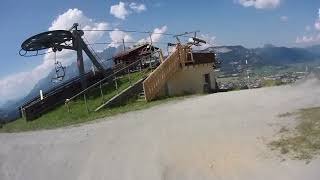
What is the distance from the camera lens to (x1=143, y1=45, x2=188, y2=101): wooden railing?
84.3ft

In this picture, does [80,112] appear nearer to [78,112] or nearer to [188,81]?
[78,112]

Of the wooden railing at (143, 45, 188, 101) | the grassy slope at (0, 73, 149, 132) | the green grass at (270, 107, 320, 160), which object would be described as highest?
the wooden railing at (143, 45, 188, 101)

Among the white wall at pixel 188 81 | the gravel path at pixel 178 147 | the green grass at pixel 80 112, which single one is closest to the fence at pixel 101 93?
the green grass at pixel 80 112

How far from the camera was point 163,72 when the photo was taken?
2738cm

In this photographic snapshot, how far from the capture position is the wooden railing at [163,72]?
84.3ft

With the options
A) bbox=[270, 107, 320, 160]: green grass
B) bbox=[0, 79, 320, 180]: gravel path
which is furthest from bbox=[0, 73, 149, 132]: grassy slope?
bbox=[270, 107, 320, 160]: green grass

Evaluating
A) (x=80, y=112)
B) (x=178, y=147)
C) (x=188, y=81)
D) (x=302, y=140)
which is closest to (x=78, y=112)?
(x=80, y=112)

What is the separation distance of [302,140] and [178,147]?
311 cm

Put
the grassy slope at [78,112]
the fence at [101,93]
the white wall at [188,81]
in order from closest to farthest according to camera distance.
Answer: the grassy slope at [78,112] < the fence at [101,93] < the white wall at [188,81]

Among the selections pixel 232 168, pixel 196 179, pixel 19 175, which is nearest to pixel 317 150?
pixel 232 168

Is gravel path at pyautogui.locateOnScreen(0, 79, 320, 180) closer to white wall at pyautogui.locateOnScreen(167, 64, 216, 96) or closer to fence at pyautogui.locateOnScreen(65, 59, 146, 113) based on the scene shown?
fence at pyautogui.locateOnScreen(65, 59, 146, 113)

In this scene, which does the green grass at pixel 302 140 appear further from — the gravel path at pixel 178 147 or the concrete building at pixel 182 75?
the concrete building at pixel 182 75

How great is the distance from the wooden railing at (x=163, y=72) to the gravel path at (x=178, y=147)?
6190mm

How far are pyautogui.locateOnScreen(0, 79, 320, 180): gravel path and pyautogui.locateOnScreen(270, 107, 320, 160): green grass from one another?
10.9 inches
